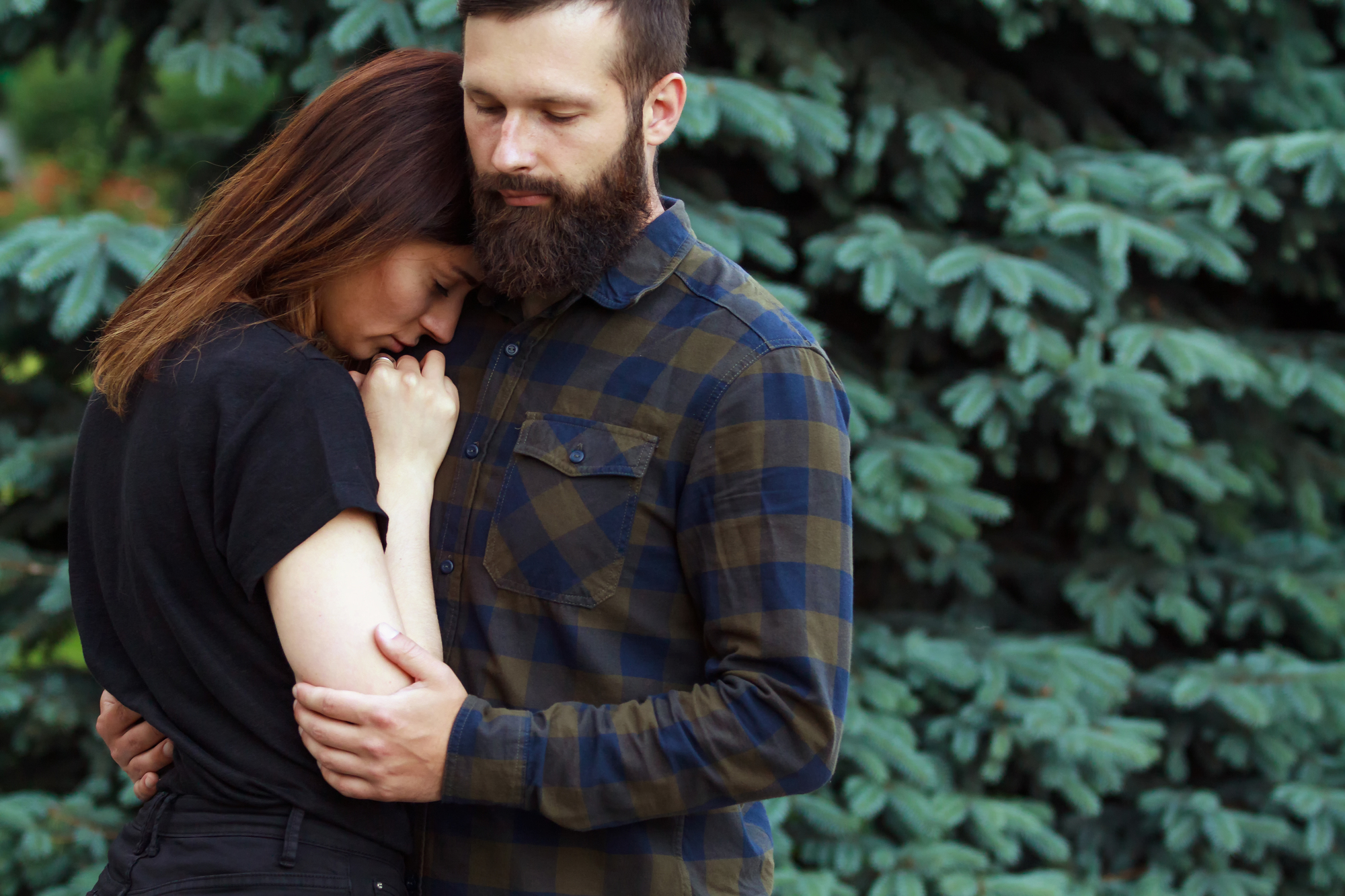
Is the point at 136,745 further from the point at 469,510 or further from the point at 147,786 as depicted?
the point at 469,510

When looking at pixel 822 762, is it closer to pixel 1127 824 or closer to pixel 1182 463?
pixel 1182 463

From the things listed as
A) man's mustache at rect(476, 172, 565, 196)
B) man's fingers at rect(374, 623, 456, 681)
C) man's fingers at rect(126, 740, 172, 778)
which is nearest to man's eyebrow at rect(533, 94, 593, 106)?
man's mustache at rect(476, 172, 565, 196)

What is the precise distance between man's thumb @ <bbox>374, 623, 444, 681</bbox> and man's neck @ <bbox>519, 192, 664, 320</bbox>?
1.80ft

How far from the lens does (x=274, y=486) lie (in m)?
1.34

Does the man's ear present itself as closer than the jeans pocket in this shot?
No

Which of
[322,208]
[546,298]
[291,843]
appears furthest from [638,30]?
[291,843]

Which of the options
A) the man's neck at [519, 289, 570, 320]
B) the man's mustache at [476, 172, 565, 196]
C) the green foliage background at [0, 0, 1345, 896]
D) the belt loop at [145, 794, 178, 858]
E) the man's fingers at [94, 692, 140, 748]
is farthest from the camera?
the green foliage background at [0, 0, 1345, 896]

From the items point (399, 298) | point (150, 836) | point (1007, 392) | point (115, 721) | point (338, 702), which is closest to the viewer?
point (338, 702)

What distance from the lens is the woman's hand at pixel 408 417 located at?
1580mm

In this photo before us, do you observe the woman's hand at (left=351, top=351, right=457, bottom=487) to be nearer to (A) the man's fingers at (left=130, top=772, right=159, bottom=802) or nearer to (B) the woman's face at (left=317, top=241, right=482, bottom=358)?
(B) the woman's face at (left=317, top=241, right=482, bottom=358)

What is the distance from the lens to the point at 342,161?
158cm

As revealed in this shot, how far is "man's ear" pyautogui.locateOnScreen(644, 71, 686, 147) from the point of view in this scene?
63.9 inches

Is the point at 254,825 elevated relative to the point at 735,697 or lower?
lower

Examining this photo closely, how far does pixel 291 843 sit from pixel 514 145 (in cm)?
96
